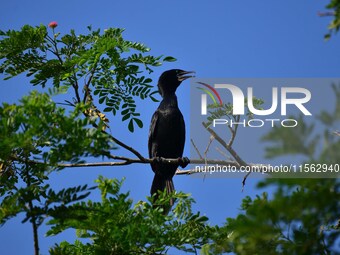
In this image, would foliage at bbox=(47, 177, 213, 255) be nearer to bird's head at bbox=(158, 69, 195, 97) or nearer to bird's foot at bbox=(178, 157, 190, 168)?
bird's foot at bbox=(178, 157, 190, 168)

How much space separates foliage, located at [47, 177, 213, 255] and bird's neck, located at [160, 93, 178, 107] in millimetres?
3403

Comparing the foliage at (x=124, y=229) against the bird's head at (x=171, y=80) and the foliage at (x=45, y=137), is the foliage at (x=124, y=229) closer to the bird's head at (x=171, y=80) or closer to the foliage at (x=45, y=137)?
the foliage at (x=45, y=137)

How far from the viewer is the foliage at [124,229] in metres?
4.82

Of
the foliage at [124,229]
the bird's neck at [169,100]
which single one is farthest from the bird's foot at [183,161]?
the foliage at [124,229]

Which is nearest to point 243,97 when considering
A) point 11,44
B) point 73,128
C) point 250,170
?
point 250,170

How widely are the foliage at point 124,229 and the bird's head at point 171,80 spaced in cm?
368

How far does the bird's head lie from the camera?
8.92 meters

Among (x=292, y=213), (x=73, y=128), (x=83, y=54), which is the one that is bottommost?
(x=292, y=213)

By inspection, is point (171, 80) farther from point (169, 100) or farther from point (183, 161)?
point (183, 161)

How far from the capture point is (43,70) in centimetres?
647

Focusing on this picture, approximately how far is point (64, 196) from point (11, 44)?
2.46m

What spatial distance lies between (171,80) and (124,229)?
432 centimetres

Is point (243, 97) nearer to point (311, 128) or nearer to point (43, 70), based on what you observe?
point (43, 70)

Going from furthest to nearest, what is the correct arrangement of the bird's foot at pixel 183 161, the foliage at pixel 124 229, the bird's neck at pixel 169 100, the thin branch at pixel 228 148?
the bird's neck at pixel 169 100, the bird's foot at pixel 183 161, the thin branch at pixel 228 148, the foliage at pixel 124 229
